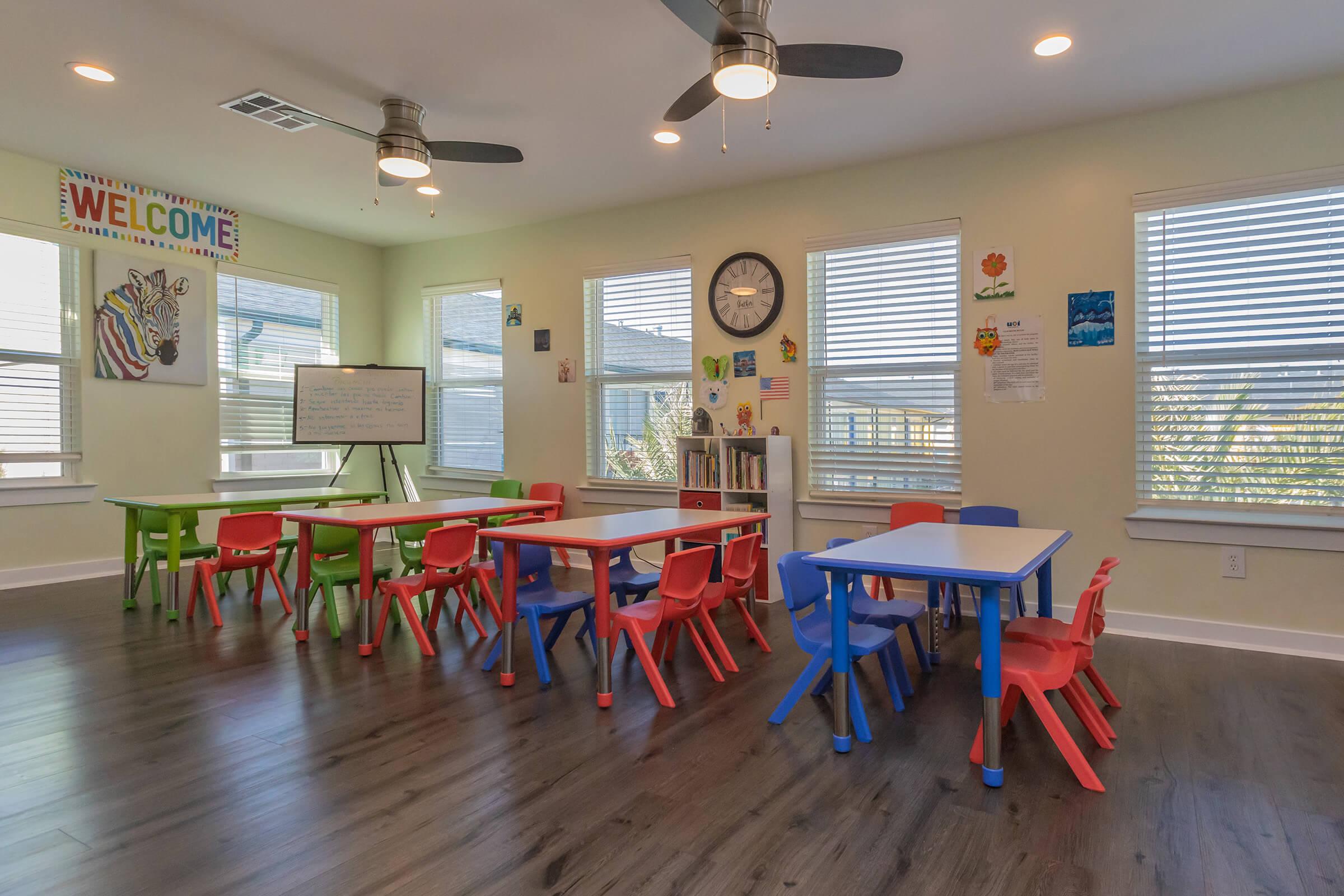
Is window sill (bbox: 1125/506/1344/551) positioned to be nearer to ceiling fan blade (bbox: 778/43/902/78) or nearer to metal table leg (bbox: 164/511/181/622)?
ceiling fan blade (bbox: 778/43/902/78)

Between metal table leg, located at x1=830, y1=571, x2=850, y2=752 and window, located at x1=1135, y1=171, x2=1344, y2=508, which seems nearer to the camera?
metal table leg, located at x1=830, y1=571, x2=850, y2=752

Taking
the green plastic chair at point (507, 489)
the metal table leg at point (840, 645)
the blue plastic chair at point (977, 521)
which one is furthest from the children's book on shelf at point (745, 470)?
the metal table leg at point (840, 645)

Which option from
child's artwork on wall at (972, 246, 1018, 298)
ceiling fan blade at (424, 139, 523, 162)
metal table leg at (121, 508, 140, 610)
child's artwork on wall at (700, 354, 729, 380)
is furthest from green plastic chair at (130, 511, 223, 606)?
child's artwork on wall at (972, 246, 1018, 298)

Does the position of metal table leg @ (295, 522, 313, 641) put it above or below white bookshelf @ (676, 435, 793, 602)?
below

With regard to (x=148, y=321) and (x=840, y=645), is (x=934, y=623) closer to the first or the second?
(x=840, y=645)

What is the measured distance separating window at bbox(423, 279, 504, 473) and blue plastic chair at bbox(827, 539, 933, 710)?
445 centimetres

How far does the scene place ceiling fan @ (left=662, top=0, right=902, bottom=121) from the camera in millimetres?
2846

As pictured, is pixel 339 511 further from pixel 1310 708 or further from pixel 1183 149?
pixel 1183 149

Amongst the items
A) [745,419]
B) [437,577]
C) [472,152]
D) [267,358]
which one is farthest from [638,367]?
[267,358]

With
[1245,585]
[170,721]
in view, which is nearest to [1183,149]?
[1245,585]

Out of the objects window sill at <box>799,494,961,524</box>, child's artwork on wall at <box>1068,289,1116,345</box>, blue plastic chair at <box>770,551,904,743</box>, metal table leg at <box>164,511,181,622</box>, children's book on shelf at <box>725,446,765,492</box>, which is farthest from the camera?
children's book on shelf at <box>725,446,765,492</box>

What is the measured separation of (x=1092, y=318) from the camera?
15.1ft

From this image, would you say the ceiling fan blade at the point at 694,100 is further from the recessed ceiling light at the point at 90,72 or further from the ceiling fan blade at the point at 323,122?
the recessed ceiling light at the point at 90,72

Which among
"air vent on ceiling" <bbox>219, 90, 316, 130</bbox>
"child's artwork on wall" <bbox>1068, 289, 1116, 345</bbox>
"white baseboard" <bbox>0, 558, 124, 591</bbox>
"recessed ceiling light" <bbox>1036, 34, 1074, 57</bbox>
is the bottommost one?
"white baseboard" <bbox>0, 558, 124, 591</bbox>
